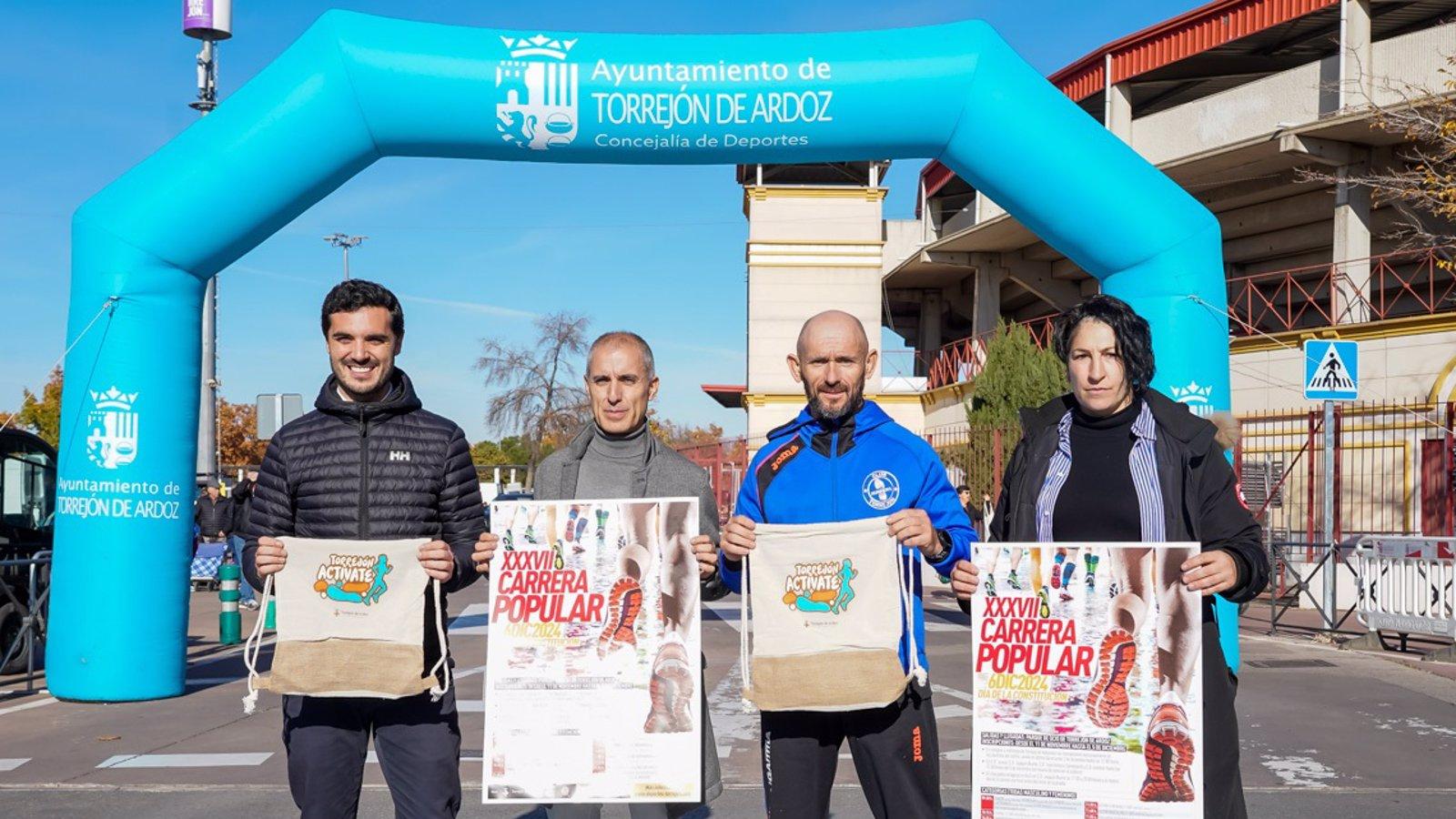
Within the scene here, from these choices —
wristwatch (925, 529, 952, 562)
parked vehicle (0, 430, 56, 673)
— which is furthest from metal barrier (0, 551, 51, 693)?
wristwatch (925, 529, 952, 562)

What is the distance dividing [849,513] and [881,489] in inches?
4.8

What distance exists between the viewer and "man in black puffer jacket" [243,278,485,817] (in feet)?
13.3

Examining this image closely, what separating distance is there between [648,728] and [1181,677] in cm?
155

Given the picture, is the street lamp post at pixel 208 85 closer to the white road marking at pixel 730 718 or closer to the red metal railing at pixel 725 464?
the red metal railing at pixel 725 464

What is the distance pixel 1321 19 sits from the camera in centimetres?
2306

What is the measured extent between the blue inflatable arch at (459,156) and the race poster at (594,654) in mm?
5729

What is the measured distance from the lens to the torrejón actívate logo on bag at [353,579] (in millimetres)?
4031

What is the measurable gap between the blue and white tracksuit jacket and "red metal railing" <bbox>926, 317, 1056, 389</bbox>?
26565 millimetres

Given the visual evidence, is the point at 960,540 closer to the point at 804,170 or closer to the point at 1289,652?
the point at 1289,652

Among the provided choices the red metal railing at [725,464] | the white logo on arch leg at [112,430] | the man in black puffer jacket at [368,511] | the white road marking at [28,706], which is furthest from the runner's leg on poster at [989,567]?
the red metal railing at [725,464]

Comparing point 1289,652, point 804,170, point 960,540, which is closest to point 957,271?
point 804,170

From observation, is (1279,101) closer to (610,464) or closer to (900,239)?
(900,239)

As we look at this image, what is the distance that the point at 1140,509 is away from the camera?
3.75 meters

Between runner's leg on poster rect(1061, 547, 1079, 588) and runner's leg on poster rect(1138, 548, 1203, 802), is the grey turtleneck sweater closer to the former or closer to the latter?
runner's leg on poster rect(1061, 547, 1079, 588)
